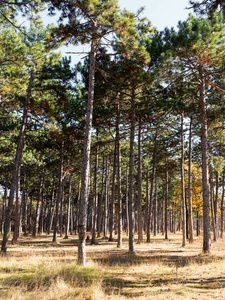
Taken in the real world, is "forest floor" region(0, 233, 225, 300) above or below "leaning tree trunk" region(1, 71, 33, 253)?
below

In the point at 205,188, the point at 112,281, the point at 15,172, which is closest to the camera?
the point at 112,281

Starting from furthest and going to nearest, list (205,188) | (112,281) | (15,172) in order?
(15,172) → (205,188) → (112,281)

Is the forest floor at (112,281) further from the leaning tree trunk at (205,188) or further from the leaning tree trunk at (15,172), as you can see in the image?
the leaning tree trunk at (15,172)

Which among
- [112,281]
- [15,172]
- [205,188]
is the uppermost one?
[15,172]

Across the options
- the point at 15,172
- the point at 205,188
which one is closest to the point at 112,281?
the point at 205,188

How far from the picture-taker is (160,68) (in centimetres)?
1213

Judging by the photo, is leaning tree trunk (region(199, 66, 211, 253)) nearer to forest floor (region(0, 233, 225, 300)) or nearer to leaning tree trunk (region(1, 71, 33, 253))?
forest floor (region(0, 233, 225, 300))

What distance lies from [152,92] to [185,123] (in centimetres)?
514

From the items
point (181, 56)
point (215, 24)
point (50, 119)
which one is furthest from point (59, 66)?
point (215, 24)

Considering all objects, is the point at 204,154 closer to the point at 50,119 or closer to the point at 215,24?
the point at 215,24

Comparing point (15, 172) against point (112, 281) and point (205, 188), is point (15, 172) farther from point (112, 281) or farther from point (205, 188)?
point (205, 188)

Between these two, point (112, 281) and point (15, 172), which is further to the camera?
point (15, 172)

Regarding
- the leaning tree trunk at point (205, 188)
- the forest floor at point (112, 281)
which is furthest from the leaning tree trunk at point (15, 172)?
the leaning tree trunk at point (205, 188)

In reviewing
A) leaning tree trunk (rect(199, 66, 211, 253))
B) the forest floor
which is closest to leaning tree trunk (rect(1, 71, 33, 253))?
the forest floor
